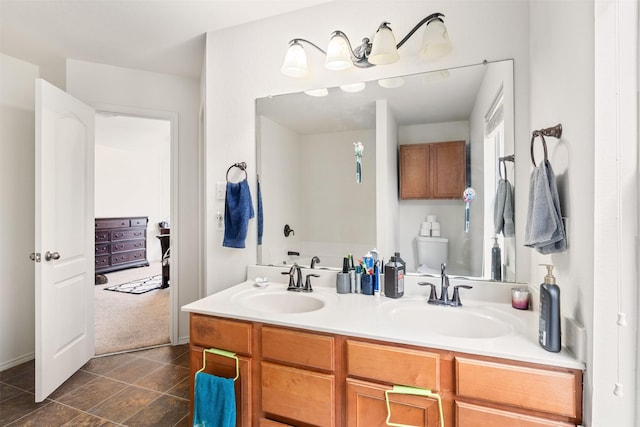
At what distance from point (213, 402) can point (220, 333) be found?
280 mm

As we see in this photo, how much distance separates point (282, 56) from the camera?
1924 millimetres

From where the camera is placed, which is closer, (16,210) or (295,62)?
(295,62)

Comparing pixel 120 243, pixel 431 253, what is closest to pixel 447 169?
pixel 431 253

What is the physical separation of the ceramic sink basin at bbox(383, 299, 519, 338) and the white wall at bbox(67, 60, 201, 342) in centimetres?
209

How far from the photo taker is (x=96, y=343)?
9.37 ft

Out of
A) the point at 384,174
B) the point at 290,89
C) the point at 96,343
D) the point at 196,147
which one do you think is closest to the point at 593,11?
the point at 384,174

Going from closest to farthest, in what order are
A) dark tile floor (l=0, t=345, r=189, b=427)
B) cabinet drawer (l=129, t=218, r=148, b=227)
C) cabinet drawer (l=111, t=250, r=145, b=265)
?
dark tile floor (l=0, t=345, r=189, b=427) → cabinet drawer (l=111, t=250, r=145, b=265) → cabinet drawer (l=129, t=218, r=148, b=227)

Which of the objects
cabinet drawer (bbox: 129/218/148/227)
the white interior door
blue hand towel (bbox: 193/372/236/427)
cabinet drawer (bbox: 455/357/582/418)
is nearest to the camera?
cabinet drawer (bbox: 455/357/582/418)

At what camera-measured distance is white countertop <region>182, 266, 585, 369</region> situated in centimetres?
99

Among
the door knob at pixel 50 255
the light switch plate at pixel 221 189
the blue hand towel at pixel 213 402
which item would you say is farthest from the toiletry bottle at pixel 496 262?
the door knob at pixel 50 255

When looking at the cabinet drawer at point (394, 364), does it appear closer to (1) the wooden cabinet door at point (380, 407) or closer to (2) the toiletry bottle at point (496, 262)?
(1) the wooden cabinet door at point (380, 407)

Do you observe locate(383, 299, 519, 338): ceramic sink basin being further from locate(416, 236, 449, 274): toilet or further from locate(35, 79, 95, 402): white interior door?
locate(35, 79, 95, 402): white interior door

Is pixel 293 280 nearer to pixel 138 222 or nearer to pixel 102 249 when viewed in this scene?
pixel 102 249

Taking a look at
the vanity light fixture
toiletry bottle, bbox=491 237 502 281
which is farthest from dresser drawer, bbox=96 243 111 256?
toiletry bottle, bbox=491 237 502 281
